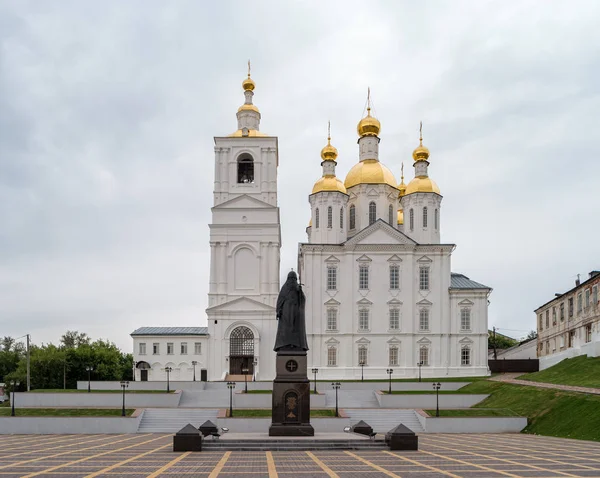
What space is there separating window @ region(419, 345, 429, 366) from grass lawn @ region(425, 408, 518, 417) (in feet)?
60.5

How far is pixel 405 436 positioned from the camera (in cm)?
2411

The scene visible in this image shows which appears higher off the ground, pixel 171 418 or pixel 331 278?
pixel 331 278

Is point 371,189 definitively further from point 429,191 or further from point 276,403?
point 276,403

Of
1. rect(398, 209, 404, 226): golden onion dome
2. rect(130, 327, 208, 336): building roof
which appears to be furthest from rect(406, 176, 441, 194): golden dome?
rect(130, 327, 208, 336): building roof

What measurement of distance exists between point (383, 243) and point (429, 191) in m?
6.58

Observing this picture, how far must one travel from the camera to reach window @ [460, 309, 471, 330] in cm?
6000

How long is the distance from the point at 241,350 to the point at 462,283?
782 inches

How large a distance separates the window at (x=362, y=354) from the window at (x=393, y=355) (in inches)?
82.1

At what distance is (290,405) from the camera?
25266 millimetres

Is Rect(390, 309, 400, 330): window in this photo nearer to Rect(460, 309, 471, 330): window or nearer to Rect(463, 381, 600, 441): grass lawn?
Rect(460, 309, 471, 330): window

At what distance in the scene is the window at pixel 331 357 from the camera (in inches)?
2309

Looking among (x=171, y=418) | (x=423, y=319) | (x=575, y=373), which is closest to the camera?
(x=171, y=418)

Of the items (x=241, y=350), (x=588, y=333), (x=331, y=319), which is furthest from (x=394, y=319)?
(x=588, y=333)

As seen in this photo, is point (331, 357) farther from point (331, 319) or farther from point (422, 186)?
point (422, 186)
